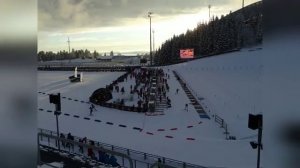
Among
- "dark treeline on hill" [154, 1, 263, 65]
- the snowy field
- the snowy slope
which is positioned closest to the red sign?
"dark treeline on hill" [154, 1, 263, 65]

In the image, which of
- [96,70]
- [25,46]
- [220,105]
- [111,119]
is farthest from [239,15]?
[25,46]

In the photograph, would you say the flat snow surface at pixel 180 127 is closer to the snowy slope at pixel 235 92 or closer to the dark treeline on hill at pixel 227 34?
the snowy slope at pixel 235 92

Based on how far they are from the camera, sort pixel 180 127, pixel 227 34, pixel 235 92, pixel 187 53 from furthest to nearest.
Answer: pixel 187 53 → pixel 227 34 → pixel 235 92 → pixel 180 127

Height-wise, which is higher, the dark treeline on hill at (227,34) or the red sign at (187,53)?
the dark treeline on hill at (227,34)

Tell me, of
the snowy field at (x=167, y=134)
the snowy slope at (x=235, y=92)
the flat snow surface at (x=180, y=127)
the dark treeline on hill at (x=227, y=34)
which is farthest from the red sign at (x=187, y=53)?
the snowy field at (x=167, y=134)

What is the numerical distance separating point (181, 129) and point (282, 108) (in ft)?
71.3

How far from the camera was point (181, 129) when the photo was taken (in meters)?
22.5

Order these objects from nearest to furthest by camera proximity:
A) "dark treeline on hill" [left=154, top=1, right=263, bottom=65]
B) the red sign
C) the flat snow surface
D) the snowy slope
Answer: the flat snow surface, the snowy slope, "dark treeline on hill" [left=154, top=1, right=263, bottom=65], the red sign

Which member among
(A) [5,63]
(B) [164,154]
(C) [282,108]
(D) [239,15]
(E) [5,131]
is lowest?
(B) [164,154]

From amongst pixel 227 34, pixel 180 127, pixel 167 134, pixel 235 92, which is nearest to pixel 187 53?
pixel 227 34

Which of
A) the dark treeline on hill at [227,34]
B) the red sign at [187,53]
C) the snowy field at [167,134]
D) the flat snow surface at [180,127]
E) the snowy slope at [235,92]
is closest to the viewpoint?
the snowy field at [167,134]

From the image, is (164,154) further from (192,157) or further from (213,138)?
(213,138)

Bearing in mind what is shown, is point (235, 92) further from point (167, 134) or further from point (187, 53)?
point (187, 53)

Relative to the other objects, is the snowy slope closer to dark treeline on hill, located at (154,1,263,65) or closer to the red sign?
dark treeline on hill, located at (154,1,263,65)
